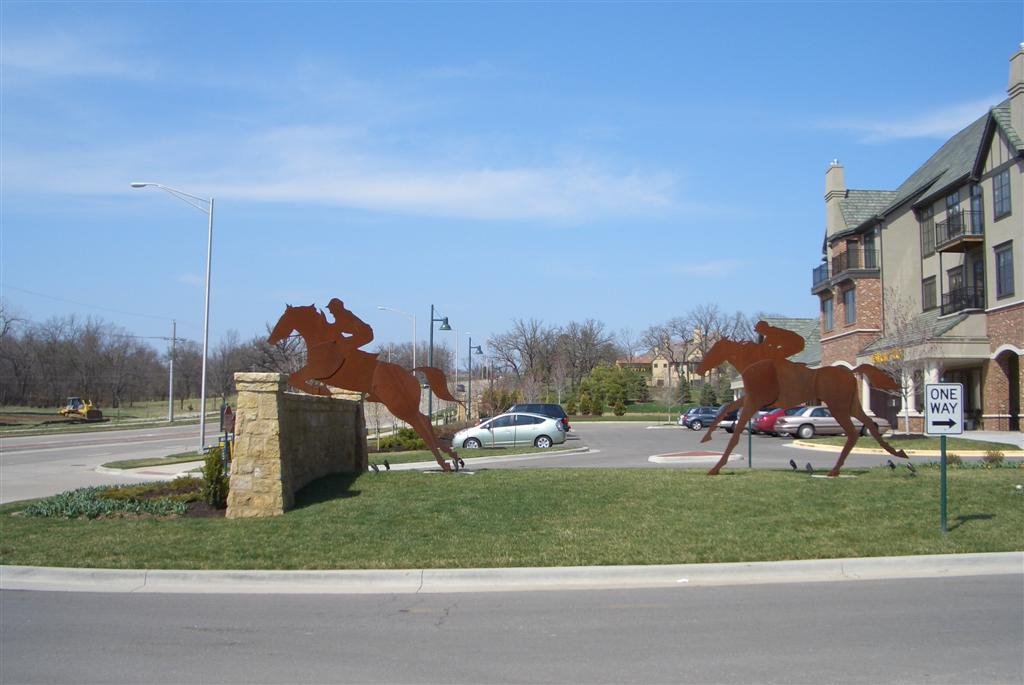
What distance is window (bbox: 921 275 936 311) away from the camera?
40.9 metres

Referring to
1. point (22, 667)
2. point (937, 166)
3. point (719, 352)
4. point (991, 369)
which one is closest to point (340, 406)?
point (719, 352)

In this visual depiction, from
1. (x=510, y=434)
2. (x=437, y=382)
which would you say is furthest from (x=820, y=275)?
(x=437, y=382)

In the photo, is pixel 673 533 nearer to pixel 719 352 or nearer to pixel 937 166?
pixel 719 352

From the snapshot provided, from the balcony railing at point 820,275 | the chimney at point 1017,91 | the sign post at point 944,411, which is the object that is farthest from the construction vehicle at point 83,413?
the sign post at point 944,411

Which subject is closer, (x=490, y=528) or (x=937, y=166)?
(x=490, y=528)

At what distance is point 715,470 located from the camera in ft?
48.2

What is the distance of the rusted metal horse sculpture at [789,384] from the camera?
15141mm

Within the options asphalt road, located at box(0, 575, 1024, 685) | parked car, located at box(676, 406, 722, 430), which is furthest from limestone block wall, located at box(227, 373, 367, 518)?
parked car, located at box(676, 406, 722, 430)

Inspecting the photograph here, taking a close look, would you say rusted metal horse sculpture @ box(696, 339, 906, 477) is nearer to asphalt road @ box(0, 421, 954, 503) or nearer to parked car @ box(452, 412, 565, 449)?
asphalt road @ box(0, 421, 954, 503)

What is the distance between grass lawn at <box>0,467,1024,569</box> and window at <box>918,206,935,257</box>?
96.4 ft

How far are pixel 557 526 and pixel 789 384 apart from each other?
6130mm

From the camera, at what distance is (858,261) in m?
44.7

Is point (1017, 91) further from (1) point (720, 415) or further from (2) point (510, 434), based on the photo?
(1) point (720, 415)

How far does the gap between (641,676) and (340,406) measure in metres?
11.3
